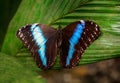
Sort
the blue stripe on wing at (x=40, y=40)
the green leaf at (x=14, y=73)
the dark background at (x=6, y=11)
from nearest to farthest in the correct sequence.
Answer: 1. the green leaf at (x=14, y=73)
2. the dark background at (x=6, y=11)
3. the blue stripe on wing at (x=40, y=40)

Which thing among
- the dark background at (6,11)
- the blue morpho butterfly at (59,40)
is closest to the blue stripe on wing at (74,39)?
the blue morpho butterfly at (59,40)

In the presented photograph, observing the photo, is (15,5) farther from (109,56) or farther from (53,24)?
(109,56)

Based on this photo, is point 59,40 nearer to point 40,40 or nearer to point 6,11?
point 40,40

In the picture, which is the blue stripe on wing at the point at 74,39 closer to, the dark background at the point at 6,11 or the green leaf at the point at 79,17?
the green leaf at the point at 79,17

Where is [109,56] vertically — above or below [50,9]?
below

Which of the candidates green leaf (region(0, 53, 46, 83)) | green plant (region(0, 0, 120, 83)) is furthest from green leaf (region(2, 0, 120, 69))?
green leaf (region(0, 53, 46, 83))

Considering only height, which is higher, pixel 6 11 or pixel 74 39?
pixel 6 11

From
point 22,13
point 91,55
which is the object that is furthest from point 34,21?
point 91,55

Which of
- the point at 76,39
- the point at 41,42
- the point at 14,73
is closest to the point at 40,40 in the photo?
the point at 41,42
